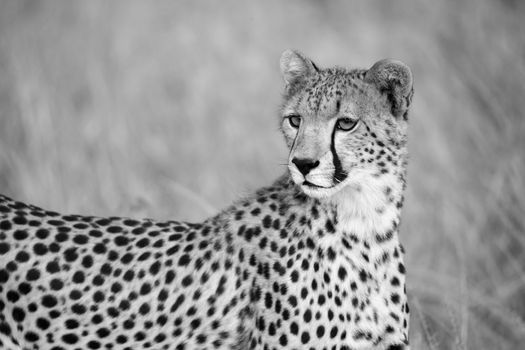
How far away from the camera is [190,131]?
28.7 feet

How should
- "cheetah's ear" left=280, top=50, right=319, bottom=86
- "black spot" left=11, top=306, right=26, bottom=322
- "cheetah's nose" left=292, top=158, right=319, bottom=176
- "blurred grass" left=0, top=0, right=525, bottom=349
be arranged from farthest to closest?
1. "blurred grass" left=0, top=0, right=525, bottom=349
2. "cheetah's ear" left=280, top=50, right=319, bottom=86
3. "black spot" left=11, top=306, right=26, bottom=322
4. "cheetah's nose" left=292, top=158, right=319, bottom=176

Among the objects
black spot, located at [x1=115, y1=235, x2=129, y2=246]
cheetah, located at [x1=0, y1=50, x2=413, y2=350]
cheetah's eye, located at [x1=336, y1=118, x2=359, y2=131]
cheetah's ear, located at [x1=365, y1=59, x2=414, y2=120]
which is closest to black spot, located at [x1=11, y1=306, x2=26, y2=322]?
cheetah, located at [x1=0, y1=50, x2=413, y2=350]

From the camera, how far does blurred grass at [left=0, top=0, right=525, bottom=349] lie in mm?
6293

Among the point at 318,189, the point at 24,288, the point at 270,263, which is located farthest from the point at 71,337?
the point at 318,189

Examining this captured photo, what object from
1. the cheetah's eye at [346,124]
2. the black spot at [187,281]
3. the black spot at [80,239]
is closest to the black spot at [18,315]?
the black spot at [80,239]

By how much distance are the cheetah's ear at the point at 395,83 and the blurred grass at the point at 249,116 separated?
0.75m

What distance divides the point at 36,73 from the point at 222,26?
2.90m

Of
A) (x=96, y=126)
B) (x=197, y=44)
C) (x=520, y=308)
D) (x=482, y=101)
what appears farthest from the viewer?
(x=197, y=44)

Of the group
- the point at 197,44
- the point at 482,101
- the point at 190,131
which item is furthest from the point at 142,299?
the point at 197,44

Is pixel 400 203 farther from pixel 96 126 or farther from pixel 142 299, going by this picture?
pixel 96 126

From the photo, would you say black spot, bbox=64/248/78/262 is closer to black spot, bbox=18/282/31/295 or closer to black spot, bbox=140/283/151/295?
black spot, bbox=18/282/31/295

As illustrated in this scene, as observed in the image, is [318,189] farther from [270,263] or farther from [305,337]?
[305,337]

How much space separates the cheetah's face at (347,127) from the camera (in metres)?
3.88

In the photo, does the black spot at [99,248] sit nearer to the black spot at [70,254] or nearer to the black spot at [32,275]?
the black spot at [70,254]
